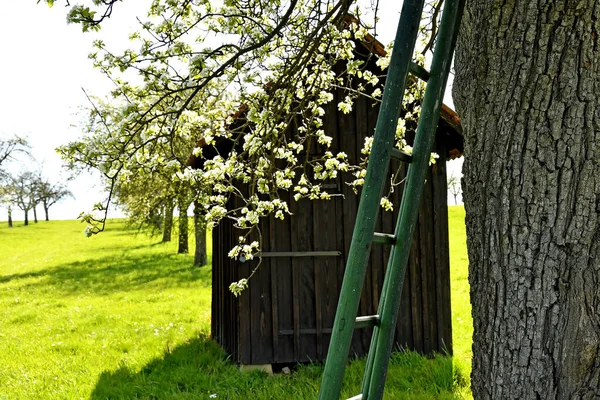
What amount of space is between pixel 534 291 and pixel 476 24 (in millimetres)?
989

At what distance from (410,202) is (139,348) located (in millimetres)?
7713

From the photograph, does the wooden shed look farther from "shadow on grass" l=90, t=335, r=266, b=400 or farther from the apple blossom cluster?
the apple blossom cluster

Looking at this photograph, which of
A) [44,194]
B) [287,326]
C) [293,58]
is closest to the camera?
[293,58]

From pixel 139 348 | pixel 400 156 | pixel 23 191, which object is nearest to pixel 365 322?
pixel 400 156

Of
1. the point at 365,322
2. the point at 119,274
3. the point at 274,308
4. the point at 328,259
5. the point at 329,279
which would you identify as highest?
the point at 365,322

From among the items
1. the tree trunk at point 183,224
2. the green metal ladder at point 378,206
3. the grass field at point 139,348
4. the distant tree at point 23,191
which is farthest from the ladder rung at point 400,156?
the distant tree at point 23,191

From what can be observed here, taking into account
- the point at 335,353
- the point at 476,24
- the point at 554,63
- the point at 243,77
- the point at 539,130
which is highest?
the point at 243,77

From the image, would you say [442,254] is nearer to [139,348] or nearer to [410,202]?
[139,348]

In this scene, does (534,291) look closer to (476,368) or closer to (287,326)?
(476,368)

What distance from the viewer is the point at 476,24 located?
7.24 feet

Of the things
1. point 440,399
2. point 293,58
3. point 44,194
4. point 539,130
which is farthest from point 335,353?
point 44,194

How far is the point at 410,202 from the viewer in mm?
2000

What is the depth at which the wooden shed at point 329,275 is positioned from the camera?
23.8ft

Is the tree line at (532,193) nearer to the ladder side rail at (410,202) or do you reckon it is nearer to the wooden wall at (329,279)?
the ladder side rail at (410,202)
